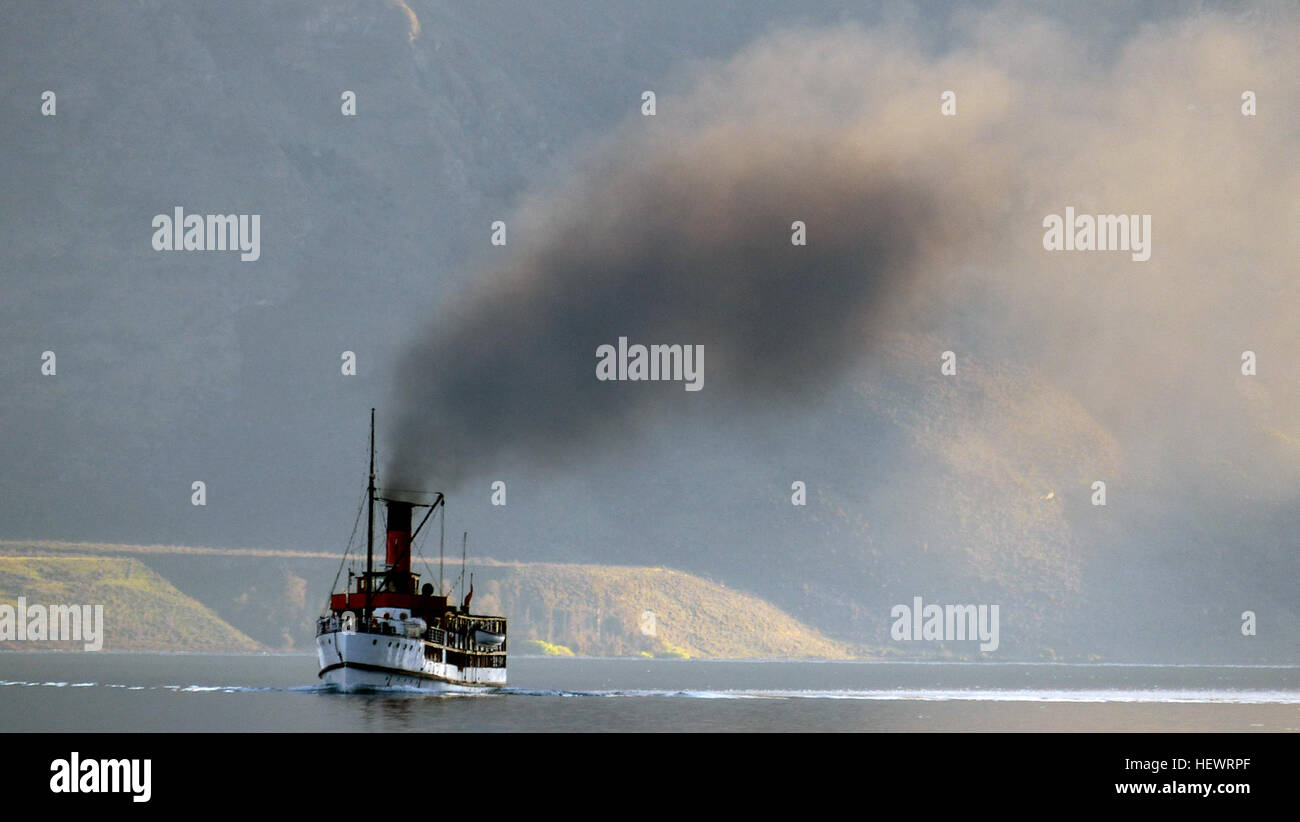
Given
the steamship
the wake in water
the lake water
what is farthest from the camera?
the wake in water

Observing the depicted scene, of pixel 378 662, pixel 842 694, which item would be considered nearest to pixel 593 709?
pixel 378 662

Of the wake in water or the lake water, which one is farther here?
the wake in water

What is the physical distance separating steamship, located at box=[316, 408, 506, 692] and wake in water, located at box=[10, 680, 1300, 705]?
5.34ft

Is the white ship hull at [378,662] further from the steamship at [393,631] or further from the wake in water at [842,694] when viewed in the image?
the wake in water at [842,694]

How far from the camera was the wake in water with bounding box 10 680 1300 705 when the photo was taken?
123 m

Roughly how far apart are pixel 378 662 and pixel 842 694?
155ft

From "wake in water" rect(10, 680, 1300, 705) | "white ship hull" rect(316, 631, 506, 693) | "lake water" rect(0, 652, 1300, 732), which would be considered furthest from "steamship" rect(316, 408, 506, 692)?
"wake in water" rect(10, 680, 1300, 705)

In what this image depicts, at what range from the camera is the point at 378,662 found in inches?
4080

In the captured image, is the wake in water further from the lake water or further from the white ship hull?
the white ship hull

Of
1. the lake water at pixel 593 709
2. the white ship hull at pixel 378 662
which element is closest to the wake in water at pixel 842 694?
the lake water at pixel 593 709
